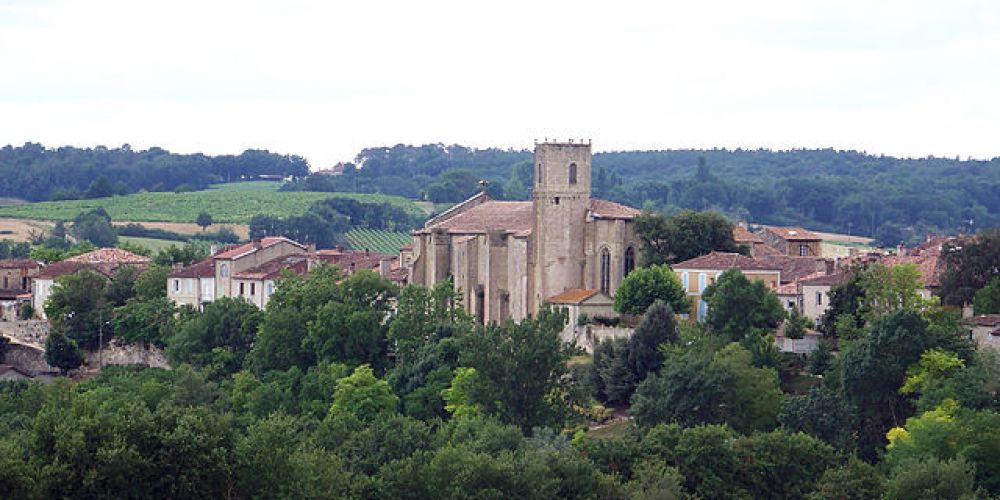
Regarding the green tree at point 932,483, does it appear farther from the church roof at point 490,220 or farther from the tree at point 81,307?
the tree at point 81,307

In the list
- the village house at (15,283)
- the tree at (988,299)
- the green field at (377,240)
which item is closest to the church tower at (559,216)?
the tree at (988,299)

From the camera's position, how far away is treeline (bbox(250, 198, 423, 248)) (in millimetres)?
149625

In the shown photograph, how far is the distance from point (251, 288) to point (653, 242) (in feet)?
65.2

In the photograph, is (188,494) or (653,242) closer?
(188,494)

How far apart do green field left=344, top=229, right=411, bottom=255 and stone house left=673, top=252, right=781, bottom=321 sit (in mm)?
60843

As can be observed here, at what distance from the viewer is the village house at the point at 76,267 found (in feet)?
331

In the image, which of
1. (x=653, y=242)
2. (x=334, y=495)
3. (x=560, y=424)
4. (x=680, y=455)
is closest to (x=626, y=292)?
(x=653, y=242)

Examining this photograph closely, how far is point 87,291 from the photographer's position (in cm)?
9512

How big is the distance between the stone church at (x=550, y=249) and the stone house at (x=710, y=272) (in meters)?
3.39

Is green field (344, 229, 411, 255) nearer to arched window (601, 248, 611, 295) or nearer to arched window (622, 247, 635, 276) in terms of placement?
arched window (601, 248, 611, 295)

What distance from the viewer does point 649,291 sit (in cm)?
7606

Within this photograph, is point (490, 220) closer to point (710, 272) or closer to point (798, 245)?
point (710, 272)

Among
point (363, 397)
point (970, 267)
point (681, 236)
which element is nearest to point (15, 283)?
point (363, 397)

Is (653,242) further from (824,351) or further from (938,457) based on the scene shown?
(938,457)
